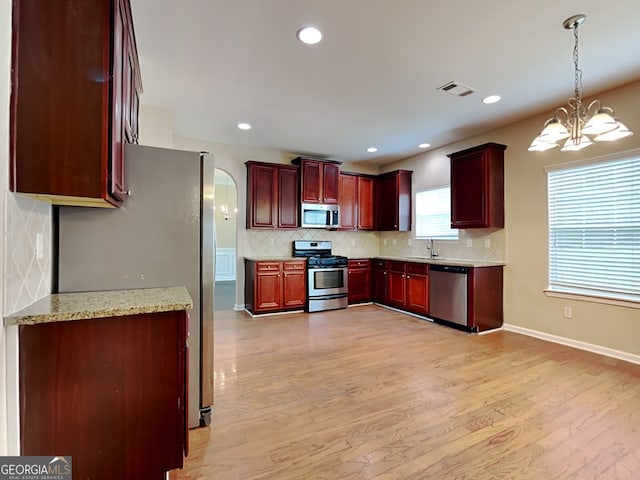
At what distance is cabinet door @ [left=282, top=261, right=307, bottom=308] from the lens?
520cm

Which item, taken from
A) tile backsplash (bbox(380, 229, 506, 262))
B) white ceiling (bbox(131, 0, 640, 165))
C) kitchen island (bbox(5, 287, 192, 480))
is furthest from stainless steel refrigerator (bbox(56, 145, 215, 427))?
tile backsplash (bbox(380, 229, 506, 262))

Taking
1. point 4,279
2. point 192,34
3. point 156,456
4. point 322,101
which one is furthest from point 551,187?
point 4,279

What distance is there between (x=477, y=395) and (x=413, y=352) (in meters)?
0.97

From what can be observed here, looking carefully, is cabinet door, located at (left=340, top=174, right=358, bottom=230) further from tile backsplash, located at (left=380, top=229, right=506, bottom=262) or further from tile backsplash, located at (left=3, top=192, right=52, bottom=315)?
tile backsplash, located at (left=3, top=192, right=52, bottom=315)

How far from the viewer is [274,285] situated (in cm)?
511

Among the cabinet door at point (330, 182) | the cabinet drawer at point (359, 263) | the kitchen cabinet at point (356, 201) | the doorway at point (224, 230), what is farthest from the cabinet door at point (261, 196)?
the doorway at point (224, 230)

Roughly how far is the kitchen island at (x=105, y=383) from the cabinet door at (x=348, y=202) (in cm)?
474

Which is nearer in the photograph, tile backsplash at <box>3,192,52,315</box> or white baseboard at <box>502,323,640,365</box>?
tile backsplash at <box>3,192,52,315</box>

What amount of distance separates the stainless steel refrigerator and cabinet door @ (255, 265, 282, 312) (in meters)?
2.84

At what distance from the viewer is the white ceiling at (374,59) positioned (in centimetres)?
216

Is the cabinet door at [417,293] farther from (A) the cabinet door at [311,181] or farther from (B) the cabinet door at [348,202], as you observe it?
(A) the cabinet door at [311,181]

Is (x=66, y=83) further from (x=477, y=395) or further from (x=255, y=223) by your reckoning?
(x=255, y=223)

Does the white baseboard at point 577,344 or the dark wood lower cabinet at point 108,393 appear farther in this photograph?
the white baseboard at point 577,344

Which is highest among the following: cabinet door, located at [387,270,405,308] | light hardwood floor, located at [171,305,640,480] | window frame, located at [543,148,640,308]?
window frame, located at [543,148,640,308]
